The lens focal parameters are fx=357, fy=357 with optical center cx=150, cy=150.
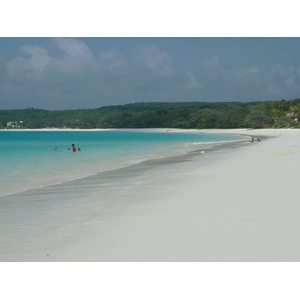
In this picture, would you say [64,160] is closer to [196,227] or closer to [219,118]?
[196,227]

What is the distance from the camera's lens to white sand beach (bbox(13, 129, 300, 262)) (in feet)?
15.9

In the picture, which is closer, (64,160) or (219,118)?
(64,160)

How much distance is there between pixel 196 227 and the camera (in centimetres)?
609

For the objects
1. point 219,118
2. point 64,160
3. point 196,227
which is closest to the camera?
point 196,227

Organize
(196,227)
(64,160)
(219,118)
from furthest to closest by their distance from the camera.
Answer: (219,118) → (64,160) → (196,227)

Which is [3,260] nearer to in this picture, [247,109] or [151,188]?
[151,188]

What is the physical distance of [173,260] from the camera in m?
4.69

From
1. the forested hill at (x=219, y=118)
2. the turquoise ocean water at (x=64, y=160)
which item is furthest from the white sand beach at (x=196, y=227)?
the forested hill at (x=219, y=118)

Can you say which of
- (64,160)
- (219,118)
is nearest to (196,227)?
(64,160)

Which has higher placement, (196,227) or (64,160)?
(196,227)

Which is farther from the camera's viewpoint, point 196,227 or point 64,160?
point 64,160

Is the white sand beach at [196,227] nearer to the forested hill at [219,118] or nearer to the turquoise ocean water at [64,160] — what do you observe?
the turquoise ocean water at [64,160]

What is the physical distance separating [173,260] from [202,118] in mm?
124198

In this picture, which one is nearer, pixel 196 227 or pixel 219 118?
pixel 196 227
